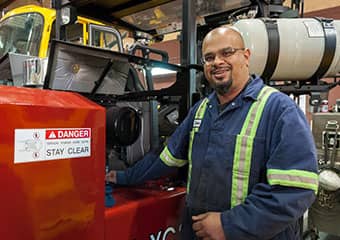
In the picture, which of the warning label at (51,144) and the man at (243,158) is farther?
the man at (243,158)

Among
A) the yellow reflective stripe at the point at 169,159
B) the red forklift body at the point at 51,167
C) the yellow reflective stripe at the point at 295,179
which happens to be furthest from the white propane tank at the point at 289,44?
the red forklift body at the point at 51,167

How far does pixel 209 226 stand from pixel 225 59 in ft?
2.40

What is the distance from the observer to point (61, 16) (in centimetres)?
228

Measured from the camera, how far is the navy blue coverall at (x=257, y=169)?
1.28 meters

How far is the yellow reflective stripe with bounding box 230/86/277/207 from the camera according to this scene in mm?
1409

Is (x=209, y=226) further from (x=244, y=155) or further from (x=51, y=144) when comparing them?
(x=51, y=144)

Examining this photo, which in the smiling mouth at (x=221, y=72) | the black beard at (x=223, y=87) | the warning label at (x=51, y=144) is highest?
the smiling mouth at (x=221, y=72)

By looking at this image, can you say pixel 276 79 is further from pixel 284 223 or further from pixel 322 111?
pixel 284 223

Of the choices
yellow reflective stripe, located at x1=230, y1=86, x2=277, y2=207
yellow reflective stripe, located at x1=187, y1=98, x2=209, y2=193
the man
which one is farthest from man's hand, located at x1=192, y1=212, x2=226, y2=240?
yellow reflective stripe, located at x1=187, y1=98, x2=209, y2=193

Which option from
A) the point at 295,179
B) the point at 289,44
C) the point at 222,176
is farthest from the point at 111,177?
the point at 289,44

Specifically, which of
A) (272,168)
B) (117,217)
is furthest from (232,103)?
(117,217)

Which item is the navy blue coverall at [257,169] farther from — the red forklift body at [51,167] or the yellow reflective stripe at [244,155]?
the red forklift body at [51,167]

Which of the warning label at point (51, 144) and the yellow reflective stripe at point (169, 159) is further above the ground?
the warning label at point (51, 144)

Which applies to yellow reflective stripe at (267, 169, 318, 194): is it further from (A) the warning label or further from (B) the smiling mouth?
(A) the warning label
